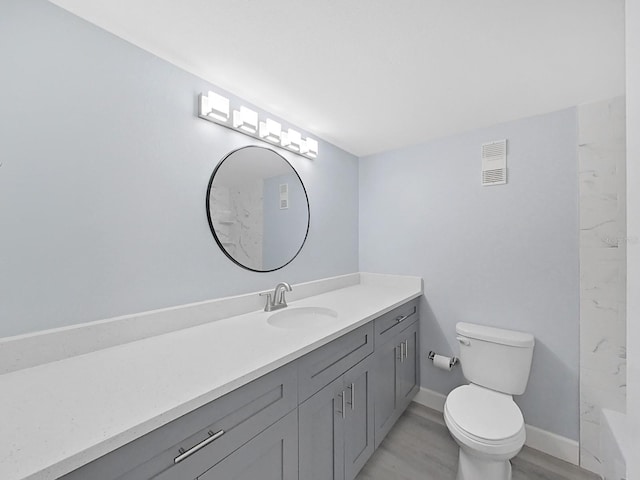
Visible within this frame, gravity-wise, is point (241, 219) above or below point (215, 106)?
below

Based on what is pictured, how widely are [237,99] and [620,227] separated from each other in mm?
2329

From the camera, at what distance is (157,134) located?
4.01 ft

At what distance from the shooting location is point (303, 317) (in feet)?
5.52

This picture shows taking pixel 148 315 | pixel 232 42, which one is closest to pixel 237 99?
pixel 232 42

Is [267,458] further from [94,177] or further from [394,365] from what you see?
[94,177]

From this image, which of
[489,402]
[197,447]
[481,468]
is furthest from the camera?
[489,402]

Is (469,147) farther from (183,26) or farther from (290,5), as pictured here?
(183,26)

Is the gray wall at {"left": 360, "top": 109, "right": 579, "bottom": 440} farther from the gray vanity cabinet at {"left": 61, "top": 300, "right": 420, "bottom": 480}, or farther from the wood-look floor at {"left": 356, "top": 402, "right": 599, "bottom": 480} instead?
the gray vanity cabinet at {"left": 61, "top": 300, "right": 420, "bottom": 480}

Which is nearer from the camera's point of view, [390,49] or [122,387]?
[122,387]

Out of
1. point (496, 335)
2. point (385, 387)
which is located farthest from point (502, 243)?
point (385, 387)

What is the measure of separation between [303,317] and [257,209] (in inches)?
29.5

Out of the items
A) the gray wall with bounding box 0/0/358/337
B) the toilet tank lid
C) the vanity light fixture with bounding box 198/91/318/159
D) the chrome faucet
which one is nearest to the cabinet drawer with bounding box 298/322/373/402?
the chrome faucet

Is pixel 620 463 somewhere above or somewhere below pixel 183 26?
below

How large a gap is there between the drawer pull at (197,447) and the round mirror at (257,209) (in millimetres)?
885
